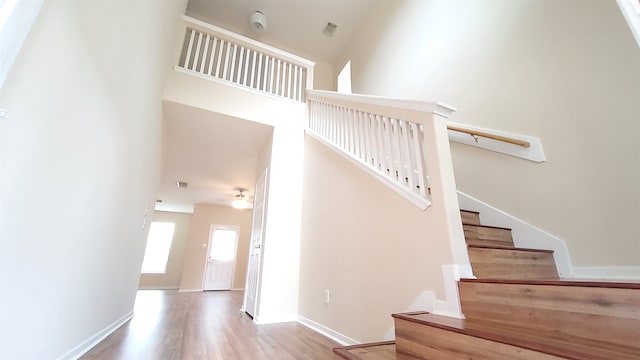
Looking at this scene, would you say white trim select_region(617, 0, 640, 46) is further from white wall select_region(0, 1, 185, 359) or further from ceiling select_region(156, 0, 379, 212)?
ceiling select_region(156, 0, 379, 212)

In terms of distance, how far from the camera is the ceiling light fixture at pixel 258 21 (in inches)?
179

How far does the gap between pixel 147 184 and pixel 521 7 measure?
13.2ft

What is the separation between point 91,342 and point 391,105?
2739 mm

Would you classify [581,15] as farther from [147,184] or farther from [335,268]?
[147,184]

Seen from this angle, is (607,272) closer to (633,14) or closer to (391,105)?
(633,14)

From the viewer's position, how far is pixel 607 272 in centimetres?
152

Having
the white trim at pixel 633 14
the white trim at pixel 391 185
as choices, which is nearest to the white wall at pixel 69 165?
the white trim at pixel 391 185

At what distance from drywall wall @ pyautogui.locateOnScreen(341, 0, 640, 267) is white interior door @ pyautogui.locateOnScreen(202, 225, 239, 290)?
7.52 metres

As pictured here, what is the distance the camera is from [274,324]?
2.71 meters

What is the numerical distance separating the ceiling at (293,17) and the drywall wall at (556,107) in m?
2.17

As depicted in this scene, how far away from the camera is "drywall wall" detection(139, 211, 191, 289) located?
8766mm

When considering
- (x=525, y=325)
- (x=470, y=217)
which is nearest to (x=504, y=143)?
(x=470, y=217)

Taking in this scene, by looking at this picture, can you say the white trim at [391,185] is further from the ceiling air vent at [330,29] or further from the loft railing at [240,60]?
the ceiling air vent at [330,29]

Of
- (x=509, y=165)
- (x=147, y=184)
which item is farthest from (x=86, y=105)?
(x=509, y=165)
